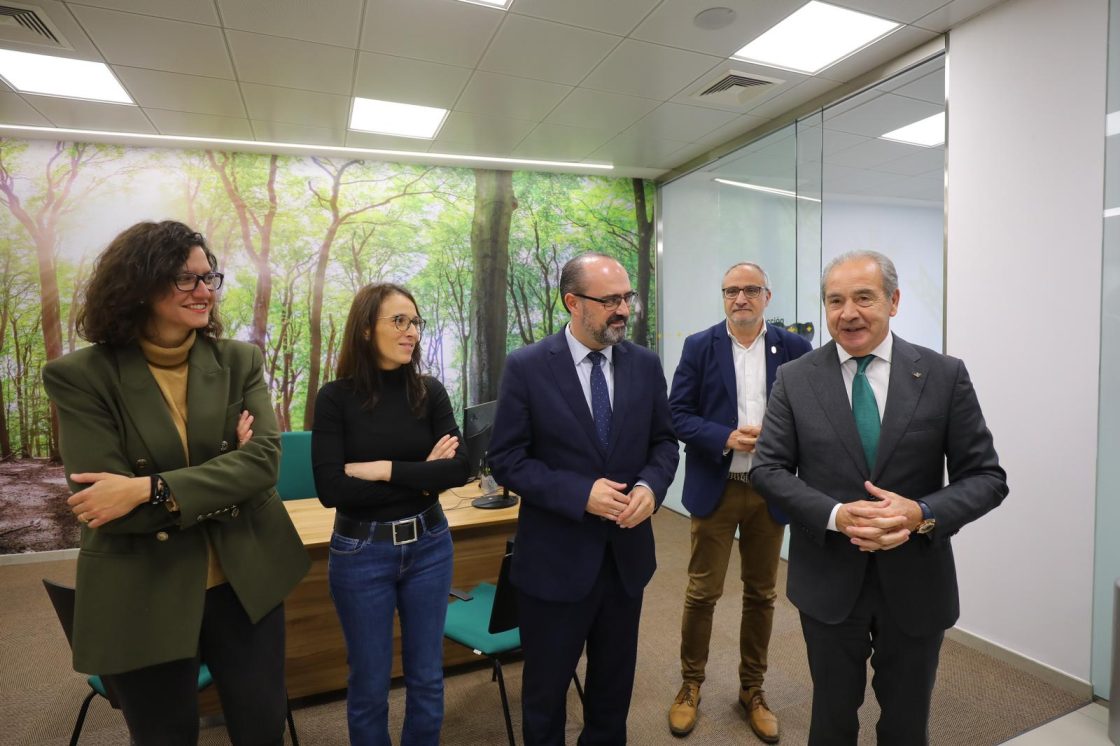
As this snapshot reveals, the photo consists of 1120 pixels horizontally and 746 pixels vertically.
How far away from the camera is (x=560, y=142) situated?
15.9 feet

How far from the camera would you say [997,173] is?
2955mm

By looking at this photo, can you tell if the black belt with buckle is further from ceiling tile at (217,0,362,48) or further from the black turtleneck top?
ceiling tile at (217,0,362,48)

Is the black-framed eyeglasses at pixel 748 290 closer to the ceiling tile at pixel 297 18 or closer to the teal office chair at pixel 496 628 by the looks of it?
the teal office chair at pixel 496 628

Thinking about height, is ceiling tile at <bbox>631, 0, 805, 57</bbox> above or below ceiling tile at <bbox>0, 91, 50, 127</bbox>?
above

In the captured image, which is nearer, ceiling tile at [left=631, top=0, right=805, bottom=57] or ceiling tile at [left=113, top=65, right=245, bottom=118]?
ceiling tile at [left=631, top=0, right=805, bottom=57]

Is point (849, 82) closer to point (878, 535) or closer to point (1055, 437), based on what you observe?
point (1055, 437)

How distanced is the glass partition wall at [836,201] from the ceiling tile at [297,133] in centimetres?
304

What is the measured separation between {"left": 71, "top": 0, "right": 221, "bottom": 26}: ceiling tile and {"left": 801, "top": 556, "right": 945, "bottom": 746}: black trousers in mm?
3540

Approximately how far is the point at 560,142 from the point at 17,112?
368 centimetres

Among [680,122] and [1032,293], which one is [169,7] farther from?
[1032,293]

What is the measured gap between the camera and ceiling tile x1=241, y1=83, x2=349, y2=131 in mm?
3770

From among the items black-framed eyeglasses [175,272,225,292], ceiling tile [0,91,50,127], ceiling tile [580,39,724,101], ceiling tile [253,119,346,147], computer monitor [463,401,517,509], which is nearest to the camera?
black-framed eyeglasses [175,272,225,292]

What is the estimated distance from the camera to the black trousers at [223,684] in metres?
1.43

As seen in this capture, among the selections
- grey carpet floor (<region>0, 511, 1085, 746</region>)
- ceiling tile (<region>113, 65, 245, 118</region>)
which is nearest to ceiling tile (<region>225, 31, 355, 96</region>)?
ceiling tile (<region>113, 65, 245, 118</region>)
